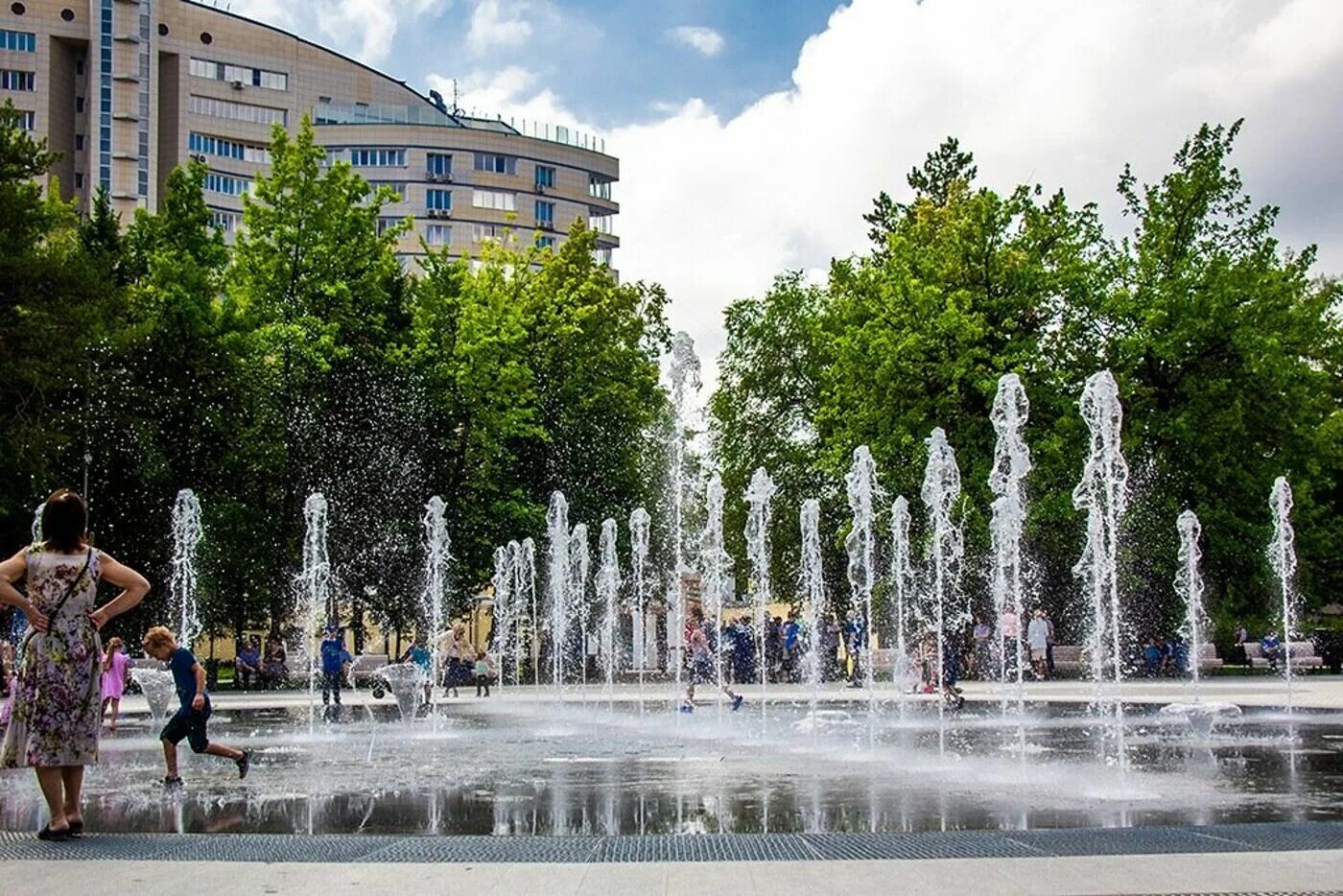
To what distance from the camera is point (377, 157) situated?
98.5 m

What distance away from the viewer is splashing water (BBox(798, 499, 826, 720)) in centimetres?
3206

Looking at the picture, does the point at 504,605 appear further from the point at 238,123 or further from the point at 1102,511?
the point at 238,123

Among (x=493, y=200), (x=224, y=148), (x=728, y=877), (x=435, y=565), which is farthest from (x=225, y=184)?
(x=728, y=877)

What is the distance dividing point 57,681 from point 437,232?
92.2 m

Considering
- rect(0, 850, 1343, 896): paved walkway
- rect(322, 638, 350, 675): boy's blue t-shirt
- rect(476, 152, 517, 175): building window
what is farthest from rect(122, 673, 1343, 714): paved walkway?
rect(476, 152, 517, 175): building window

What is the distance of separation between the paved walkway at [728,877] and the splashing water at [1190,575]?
87.6 ft

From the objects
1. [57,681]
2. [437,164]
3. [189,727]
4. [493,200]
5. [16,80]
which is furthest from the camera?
[493,200]

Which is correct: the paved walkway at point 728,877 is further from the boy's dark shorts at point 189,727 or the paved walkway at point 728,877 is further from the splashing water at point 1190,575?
the splashing water at point 1190,575

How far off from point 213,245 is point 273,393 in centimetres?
418

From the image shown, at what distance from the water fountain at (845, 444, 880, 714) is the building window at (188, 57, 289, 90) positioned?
62.6 m

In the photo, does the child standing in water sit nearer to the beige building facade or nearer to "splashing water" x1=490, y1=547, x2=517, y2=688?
"splashing water" x1=490, y1=547, x2=517, y2=688

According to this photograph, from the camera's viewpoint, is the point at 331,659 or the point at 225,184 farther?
the point at 225,184

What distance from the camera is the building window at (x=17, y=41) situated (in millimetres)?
89062

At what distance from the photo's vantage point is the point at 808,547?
1702 inches
